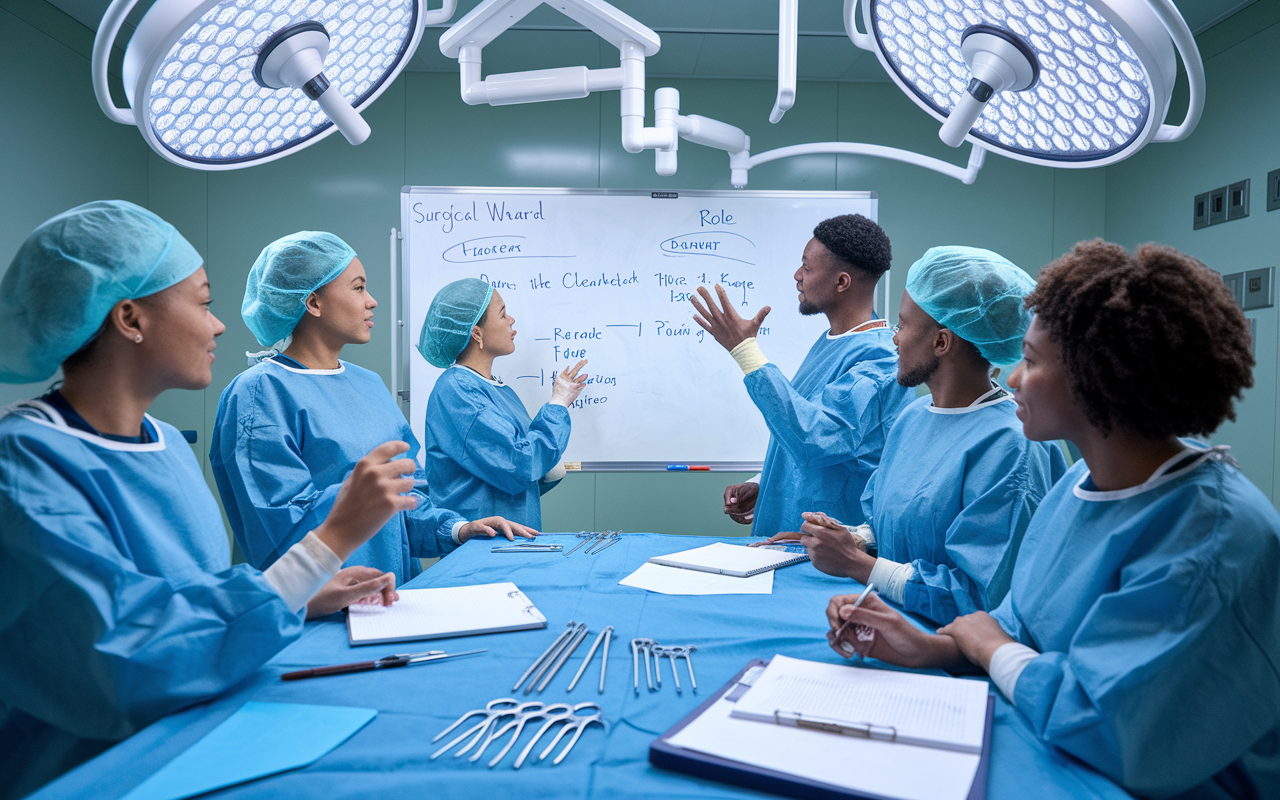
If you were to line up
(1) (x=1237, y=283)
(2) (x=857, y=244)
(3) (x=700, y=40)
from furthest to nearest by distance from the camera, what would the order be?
(3) (x=700, y=40), (1) (x=1237, y=283), (2) (x=857, y=244)

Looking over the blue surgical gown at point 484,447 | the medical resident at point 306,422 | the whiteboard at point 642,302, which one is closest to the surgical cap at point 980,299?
the medical resident at point 306,422

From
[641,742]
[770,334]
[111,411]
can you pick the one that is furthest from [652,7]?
[641,742]

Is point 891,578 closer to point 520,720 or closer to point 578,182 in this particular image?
point 520,720

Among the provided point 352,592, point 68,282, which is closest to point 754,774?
point 352,592

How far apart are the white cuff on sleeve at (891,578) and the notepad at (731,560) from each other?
0.86 ft

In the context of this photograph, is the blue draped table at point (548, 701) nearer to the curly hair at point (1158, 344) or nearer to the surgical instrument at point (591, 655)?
the surgical instrument at point (591, 655)

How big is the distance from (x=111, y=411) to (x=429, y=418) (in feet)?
4.66

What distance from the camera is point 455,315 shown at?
104 inches

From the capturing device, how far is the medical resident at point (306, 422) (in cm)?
177

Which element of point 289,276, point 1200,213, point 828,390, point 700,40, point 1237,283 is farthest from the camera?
point 700,40

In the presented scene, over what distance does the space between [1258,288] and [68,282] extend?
3879 mm

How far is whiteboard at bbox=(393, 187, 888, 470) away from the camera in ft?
Answer: 11.0

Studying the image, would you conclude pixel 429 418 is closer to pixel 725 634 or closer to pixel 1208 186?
pixel 725 634

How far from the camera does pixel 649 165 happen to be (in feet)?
13.0
